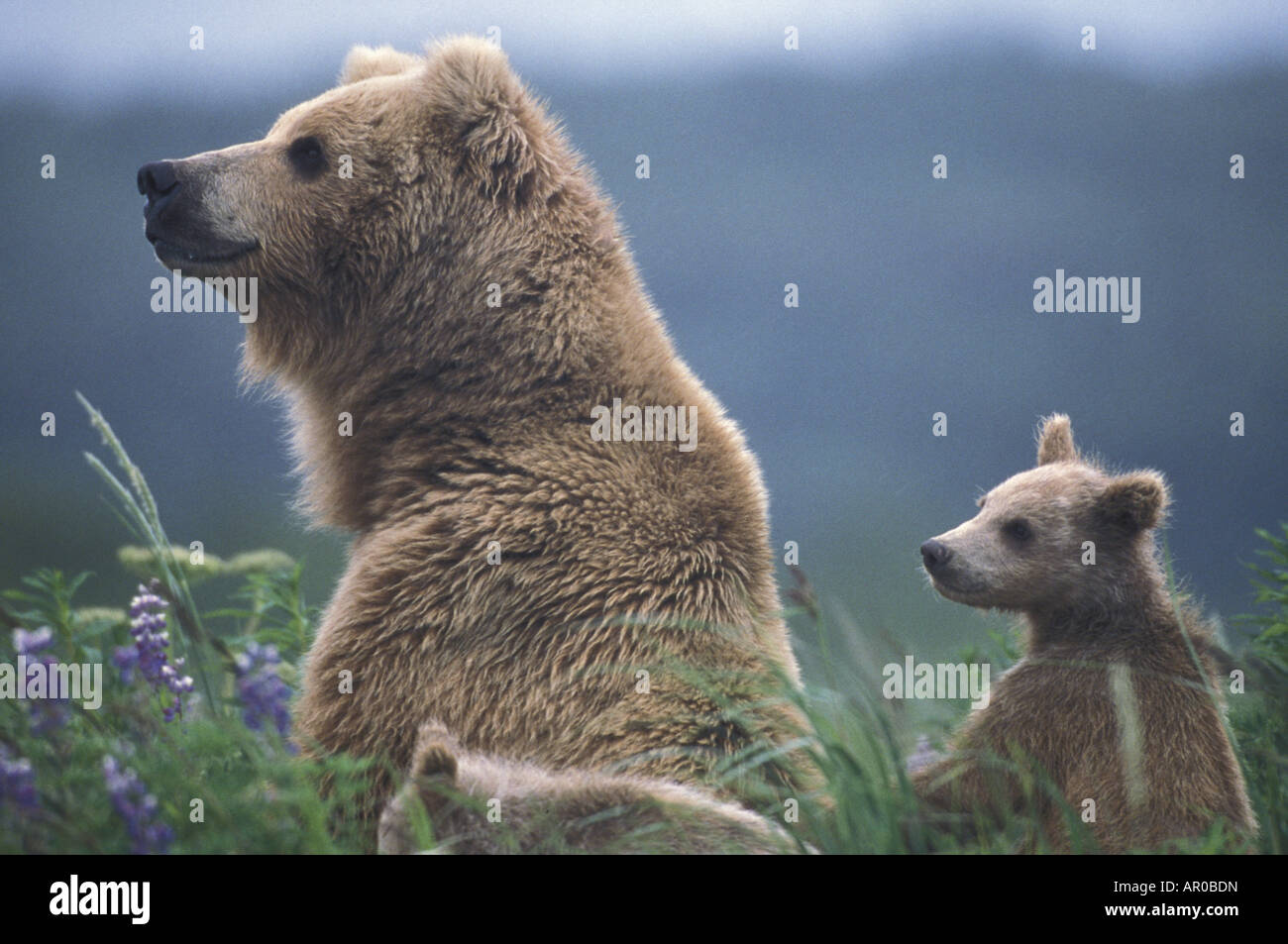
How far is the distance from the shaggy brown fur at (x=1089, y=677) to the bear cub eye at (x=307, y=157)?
207cm

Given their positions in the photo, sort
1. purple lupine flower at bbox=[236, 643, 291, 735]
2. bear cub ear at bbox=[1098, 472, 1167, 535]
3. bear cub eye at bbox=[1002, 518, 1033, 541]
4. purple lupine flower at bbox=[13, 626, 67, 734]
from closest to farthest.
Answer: purple lupine flower at bbox=[13, 626, 67, 734]
purple lupine flower at bbox=[236, 643, 291, 735]
bear cub ear at bbox=[1098, 472, 1167, 535]
bear cub eye at bbox=[1002, 518, 1033, 541]

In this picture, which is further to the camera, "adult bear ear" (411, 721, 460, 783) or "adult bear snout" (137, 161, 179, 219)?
"adult bear snout" (137, 161, 179, 219)

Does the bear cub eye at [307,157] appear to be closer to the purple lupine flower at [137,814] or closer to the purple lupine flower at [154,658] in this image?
the purple lupine flower at [154,658]

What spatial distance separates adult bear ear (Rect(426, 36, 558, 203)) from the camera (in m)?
3.54

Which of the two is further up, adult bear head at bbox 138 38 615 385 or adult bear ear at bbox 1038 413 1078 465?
adult bear head at bbox 138 38 615 385

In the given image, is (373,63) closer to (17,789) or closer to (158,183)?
(158,183)

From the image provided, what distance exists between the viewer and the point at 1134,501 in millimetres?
3432

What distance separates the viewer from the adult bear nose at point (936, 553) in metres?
3.42

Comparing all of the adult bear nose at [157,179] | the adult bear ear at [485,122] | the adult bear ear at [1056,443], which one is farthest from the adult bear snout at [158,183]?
the adult bear ear at [1056,443]

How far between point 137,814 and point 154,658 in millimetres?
977

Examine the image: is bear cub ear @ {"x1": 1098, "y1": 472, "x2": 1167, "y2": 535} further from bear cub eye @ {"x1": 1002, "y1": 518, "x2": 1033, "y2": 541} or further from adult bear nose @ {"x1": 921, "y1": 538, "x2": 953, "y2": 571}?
adult bear nose @ {"x1": 921, "y1": 538, "x2": 953, "y2": 571}

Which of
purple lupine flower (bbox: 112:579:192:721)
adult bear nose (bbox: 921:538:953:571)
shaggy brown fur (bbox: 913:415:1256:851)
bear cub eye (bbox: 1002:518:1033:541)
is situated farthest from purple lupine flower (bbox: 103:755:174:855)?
bear cub eye (bbox: 1002:518:1033:541)

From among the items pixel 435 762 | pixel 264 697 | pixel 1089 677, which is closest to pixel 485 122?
pixel 264 697
